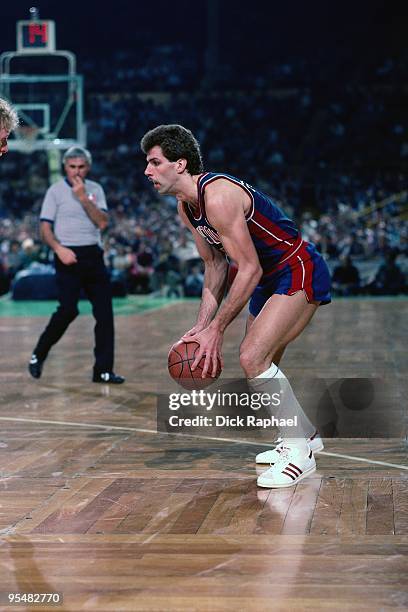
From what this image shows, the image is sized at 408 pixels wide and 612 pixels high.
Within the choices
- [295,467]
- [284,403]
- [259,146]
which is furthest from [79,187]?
[259,146]

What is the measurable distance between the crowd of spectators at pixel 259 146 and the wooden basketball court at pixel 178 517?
17669 millimetres

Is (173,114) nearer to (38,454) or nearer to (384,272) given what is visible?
(384,272)

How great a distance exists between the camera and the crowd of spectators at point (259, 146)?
26.9 meters

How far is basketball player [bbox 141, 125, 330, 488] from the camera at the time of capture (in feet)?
14.6

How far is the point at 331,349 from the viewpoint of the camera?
1030 centimetres

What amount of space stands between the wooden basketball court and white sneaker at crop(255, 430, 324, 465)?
7 centimetres

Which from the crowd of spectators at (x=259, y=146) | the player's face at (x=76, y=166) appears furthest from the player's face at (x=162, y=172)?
the crowd of spectators at (x=259, y=146)

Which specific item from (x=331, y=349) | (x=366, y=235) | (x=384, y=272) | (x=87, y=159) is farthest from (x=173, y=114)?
(x=87, y=159)

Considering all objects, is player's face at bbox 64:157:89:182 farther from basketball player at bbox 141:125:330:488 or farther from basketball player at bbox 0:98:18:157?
basketball player at bbox 0:98:18:157

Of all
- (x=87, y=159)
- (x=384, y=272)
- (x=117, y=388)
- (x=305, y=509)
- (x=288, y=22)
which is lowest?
(x=384, y=272)

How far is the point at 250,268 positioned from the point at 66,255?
138 inches

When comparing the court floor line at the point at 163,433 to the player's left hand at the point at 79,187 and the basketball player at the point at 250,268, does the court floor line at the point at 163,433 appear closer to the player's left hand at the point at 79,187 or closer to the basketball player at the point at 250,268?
the basketball player at the point at 250,268

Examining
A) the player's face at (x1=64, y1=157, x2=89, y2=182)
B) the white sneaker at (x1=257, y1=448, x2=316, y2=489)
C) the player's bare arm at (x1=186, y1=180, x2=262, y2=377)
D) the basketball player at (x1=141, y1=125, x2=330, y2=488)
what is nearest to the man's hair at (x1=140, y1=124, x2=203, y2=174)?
the basketball player at (x1=141, y1=125, x2=330, y2=488)

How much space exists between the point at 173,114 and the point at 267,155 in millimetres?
3539
